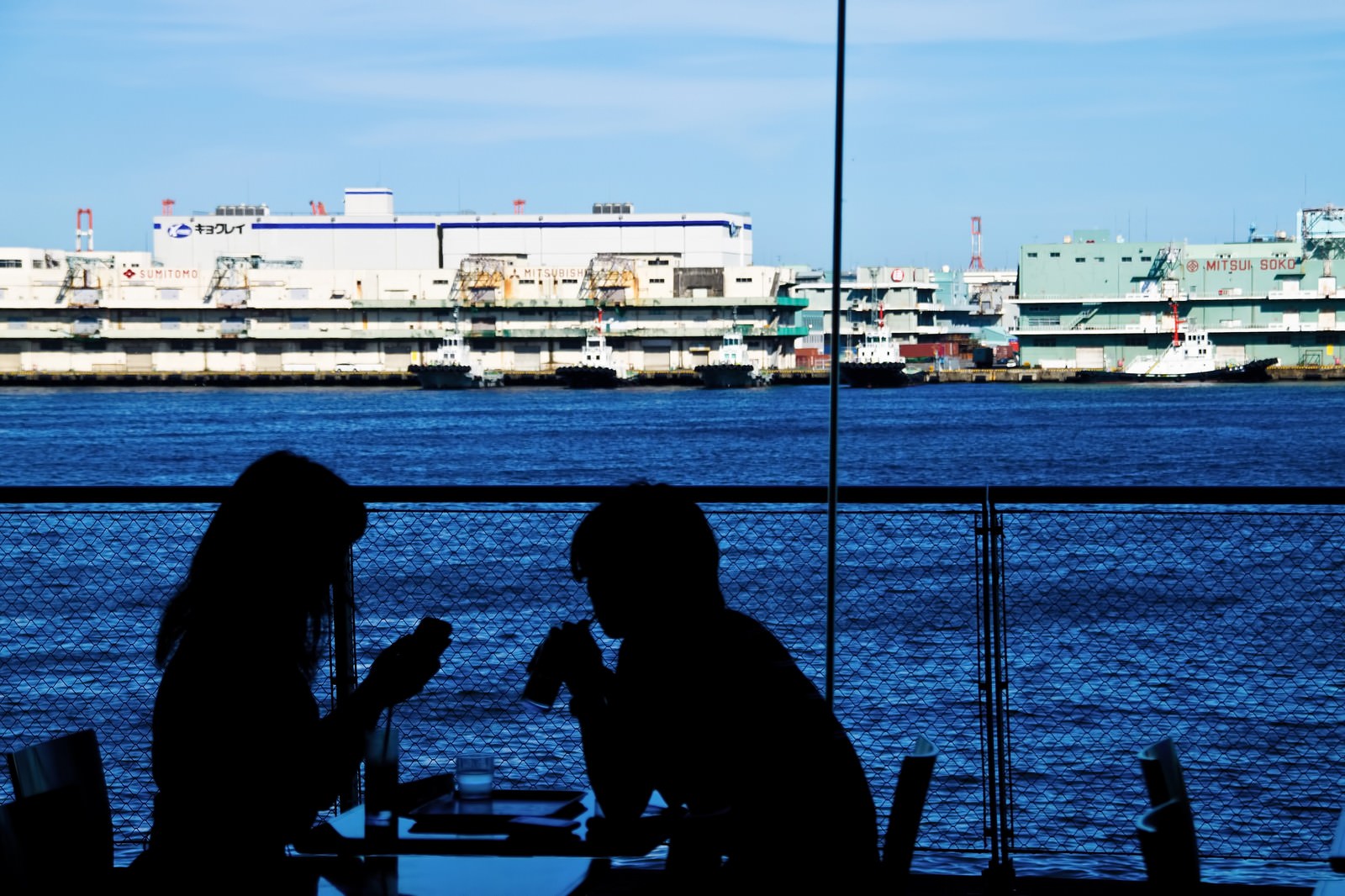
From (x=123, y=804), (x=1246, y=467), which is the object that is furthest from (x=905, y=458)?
(x=123, y=804)

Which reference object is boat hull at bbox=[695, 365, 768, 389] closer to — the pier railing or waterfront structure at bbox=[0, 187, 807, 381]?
waterfront structure at bbox=[0, 187, 807, 381]

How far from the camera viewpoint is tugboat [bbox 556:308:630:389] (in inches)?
3236

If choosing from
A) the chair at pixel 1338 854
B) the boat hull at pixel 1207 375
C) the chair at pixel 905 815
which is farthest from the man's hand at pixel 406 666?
the boat hull at pixel 1207 375

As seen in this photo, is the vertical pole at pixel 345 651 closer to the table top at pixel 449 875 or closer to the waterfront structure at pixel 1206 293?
the table top at pixel 449 875

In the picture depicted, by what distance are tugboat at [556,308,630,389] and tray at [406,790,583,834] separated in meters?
79.8

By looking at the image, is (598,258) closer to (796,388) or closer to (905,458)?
(796,388)

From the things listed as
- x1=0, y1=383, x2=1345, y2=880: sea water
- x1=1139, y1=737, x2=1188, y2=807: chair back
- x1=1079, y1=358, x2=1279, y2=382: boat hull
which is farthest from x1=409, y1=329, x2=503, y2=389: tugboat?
x1=1139, y1=737, x2=1188, y2=807: chair back

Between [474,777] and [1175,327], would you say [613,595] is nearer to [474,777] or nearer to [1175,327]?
[474,777]

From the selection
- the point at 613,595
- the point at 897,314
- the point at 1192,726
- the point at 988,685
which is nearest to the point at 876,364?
the point at 897,314

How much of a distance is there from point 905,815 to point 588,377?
81.4 metres

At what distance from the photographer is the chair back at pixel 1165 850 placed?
150 centimetres

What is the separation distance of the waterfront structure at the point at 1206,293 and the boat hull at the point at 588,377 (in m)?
22.3

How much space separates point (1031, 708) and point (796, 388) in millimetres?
81745

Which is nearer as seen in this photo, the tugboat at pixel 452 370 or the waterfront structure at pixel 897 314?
the tugboat at pixel 452 370
